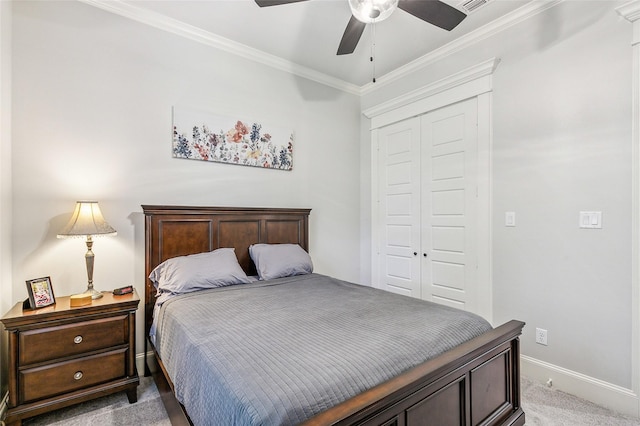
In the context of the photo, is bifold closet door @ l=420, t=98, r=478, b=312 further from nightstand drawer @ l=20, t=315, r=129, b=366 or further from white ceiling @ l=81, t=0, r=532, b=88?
nightstand drawer @ l=20, t=315, r=129, b=366

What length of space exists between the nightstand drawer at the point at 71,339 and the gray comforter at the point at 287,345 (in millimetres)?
253

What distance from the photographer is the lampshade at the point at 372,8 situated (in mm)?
1662

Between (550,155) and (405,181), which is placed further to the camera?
(405,181)

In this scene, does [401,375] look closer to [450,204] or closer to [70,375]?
[70,375]

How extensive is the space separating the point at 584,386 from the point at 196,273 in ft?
9.44

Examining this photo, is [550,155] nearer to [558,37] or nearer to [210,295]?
[558,37]

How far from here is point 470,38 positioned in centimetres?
286

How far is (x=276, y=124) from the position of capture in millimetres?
3328

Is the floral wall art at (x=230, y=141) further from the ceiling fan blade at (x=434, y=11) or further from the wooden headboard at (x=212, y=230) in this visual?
the ceiling fan blade at (x=434, y=11)

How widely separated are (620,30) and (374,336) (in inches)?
101

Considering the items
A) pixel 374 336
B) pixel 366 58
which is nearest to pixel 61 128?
pixel 374 336

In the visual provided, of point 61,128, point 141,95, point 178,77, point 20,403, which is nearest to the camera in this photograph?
point 20,403

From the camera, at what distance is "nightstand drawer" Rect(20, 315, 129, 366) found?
177 cm

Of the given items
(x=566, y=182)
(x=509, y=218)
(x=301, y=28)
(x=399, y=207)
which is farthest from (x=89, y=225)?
(x=566, y=182)
